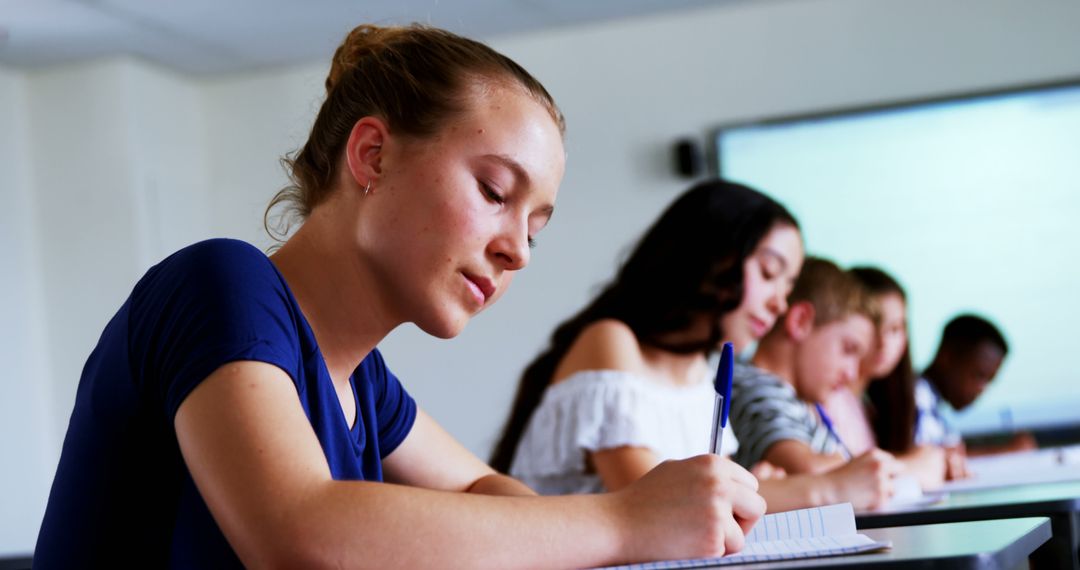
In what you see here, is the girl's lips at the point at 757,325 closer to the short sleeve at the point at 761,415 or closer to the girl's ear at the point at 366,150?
the short sleeve at the point at 761,415

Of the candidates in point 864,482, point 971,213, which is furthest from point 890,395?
A: point 864,482

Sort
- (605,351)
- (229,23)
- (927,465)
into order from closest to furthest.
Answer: (605,351)
(927,465)
(229,23)

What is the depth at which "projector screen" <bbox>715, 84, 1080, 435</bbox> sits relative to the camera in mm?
5059

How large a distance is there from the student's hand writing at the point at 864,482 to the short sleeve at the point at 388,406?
0.74 meters

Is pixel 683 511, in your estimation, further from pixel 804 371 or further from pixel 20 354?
pixel 20 354

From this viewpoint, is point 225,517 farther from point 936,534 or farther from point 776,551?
point 936,534

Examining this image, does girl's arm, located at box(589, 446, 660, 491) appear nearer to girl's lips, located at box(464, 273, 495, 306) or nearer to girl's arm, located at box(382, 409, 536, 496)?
girl's arm, located at box(382, 409, 536, 496)

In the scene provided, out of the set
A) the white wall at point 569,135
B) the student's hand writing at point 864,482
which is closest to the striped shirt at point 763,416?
the student's hand writing at point 864,482

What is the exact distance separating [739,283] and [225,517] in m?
1.61

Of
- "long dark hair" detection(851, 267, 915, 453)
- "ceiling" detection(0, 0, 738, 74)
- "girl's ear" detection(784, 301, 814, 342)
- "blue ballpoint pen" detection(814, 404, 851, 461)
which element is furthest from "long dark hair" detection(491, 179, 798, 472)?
"ceiling" detection(0, 0, 738, 74)

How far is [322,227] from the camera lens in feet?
4.02

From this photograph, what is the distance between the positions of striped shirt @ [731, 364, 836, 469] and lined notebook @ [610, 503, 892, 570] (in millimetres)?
1284

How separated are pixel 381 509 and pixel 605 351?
143 cm

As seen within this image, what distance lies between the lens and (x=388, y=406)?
141 centimetres
